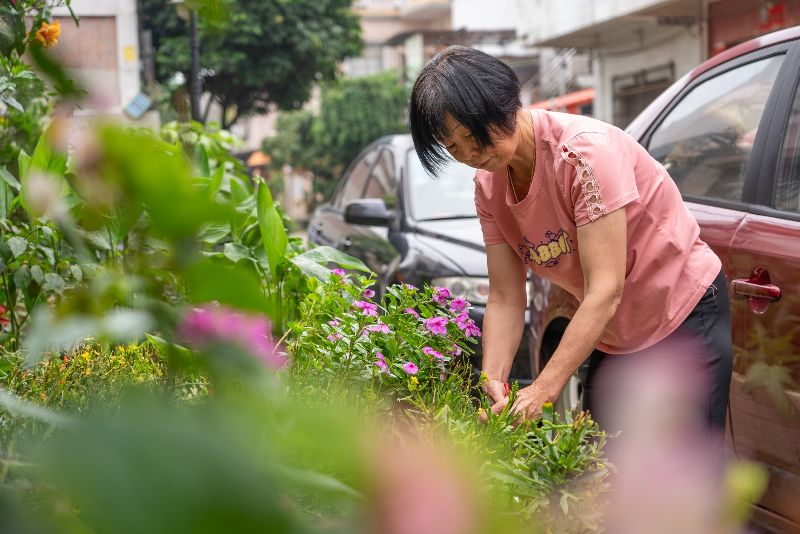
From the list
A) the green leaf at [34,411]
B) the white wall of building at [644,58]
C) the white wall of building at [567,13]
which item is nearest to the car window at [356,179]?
the green leaf at [34,411]

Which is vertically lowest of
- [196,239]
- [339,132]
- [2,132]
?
[339,132]

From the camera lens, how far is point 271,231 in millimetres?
3795

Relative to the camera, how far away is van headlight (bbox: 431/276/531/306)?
4996 mm

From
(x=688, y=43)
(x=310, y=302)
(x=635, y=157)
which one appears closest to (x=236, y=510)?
(x=635, y=157)

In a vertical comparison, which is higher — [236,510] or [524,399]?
[236,510]

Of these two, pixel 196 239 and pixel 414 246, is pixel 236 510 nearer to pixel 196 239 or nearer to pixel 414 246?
pixel 196 239

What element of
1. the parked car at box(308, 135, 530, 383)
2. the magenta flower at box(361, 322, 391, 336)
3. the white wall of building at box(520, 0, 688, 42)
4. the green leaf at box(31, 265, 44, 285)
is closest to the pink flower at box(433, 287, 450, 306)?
the magenta flower at box(361, 322, 391, 336)

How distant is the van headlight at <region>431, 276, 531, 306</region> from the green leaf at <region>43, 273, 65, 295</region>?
2151mm

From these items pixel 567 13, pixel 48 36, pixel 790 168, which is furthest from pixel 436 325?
pixel 567 13

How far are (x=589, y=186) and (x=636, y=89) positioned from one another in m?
17.9

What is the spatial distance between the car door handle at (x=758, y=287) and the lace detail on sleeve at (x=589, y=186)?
28.3 inches

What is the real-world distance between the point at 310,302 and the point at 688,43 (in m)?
15.3

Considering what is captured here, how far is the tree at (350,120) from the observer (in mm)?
34469

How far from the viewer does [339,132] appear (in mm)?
34781
